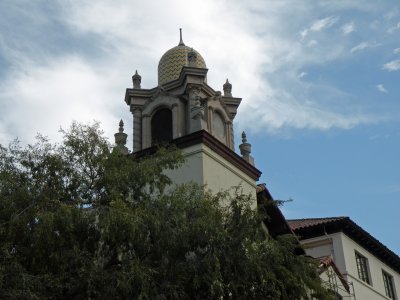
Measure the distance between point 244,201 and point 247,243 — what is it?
60.6 inches

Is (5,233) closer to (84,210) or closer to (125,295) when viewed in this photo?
(84,210)

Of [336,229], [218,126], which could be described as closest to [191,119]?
[218,126]

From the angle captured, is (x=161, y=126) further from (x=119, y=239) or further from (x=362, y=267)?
(x=119, y=239)

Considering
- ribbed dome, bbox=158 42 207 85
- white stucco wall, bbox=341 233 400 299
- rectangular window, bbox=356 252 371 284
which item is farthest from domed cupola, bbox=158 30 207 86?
rectangular window, bbox=356 252 371 284

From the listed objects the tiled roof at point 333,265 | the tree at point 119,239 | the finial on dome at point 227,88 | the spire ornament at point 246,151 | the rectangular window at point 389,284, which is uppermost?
the finial on dome at point 227,88

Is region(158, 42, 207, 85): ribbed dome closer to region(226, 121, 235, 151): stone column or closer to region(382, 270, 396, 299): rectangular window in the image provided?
region(226, 121, 235, 151): stone column

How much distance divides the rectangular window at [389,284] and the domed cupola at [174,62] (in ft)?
45.3

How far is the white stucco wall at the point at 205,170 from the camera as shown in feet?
73.6

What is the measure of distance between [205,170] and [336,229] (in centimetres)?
866

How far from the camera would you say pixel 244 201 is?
14820 millimetres

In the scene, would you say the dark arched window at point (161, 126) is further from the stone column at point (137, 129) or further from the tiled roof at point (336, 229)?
the tiled roof at point (336, 229)

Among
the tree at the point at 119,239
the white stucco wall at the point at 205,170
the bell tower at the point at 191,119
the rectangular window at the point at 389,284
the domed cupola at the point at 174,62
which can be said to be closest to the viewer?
the tree at the point at 119,239

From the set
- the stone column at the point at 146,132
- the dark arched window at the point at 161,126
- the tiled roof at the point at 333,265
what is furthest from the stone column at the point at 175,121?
the tiled roof at the point at 333,265

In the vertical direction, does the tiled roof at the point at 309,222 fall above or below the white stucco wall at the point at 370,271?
above
